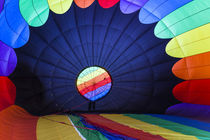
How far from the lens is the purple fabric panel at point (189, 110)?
2971 mm

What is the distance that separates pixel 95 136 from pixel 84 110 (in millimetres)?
1689

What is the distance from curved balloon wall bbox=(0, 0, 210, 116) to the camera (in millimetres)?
2543

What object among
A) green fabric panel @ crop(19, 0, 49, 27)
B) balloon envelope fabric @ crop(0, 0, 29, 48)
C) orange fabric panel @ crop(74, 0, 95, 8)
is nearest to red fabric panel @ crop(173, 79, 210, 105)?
orange fabric panel @ crop(74, 0, 95, 8)

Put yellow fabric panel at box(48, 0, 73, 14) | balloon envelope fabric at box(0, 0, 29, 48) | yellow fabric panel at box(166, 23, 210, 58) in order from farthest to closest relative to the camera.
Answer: yellow fabric panel at box(166, 23, 210, 58), yellow fabric panel at box(48, 0, 73, 14), balloon envelope fabric at box(0, 0, 29, 48)

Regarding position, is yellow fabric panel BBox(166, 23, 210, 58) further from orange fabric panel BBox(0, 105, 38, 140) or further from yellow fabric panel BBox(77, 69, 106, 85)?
orange fabric panel BBox(0, 105, 38, 140)

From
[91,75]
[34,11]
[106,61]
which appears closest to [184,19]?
[106,61]

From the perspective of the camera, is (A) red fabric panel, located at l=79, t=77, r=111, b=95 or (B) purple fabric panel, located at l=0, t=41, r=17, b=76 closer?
(B) purple fabric panel, located at l=0, t=41, r=17, b=76

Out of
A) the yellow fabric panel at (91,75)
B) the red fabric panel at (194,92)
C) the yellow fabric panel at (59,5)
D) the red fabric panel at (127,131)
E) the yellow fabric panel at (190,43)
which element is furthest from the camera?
the yellow fabric panel at (91,75)

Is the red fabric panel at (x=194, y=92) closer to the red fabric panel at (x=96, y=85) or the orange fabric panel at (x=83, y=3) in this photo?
the red fabric panel at (x=96, y=85)

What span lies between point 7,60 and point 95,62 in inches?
59.2

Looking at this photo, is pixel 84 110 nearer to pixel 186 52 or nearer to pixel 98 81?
pixel 98 81

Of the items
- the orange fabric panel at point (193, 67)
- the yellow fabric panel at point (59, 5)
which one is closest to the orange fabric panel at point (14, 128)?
the yellow fabric panel at point (59, 5)

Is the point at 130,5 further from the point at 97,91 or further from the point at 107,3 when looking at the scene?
the point at 97,91

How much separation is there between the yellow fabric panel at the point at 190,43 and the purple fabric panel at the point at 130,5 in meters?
0.84
